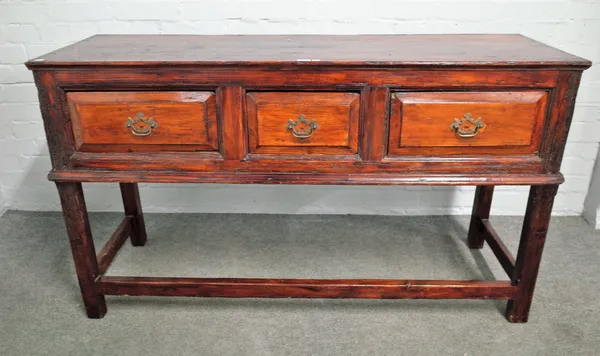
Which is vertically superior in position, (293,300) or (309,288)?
(309,288)

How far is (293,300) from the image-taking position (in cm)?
214

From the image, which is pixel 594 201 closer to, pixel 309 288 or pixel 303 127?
pixel 309 288

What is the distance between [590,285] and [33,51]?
287 centimetres

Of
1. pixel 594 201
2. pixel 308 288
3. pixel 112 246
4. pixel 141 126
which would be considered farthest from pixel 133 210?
pixel 594 201

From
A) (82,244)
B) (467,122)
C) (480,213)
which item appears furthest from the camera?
(480,213)

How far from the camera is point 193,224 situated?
2.75m

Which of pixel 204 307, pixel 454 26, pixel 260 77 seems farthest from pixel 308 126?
pixel 454 26

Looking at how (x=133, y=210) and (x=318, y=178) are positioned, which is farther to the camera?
(x=133, y=210)

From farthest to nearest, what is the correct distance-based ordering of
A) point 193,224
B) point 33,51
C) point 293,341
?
1. point 193,224
2. point 33,51
3. point 293,341

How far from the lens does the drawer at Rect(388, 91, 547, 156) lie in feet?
5.26

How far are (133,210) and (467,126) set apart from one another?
1.63 meters

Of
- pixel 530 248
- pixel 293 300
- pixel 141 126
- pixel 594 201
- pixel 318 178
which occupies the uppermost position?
pixel 141 126

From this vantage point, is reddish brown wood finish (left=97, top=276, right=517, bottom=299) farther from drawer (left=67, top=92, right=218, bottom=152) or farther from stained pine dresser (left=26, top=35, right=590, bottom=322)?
drawer (left=67, top=92, right=218, bottom=152)

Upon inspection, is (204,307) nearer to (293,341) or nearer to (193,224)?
(293,341)
